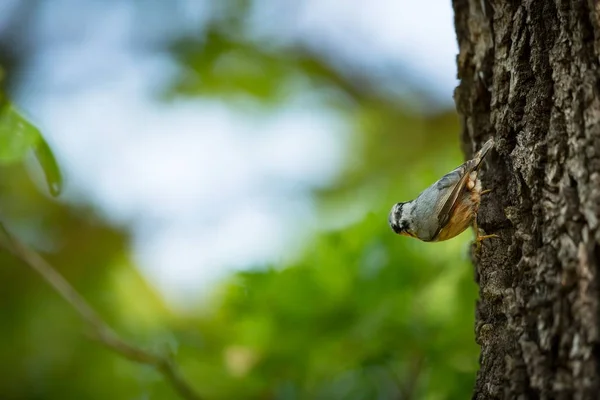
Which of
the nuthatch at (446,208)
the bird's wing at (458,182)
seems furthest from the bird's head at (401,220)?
the bird's wing at (458,182)

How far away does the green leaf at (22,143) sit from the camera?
2137 millimetres

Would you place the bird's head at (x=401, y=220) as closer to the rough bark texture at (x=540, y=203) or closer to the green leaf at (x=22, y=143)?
the rough bark texture at (x=540, y=203)

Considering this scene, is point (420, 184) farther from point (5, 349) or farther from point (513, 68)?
point (5, 349)

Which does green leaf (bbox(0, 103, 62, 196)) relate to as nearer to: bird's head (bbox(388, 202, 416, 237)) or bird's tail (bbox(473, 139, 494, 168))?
bird's head (bbox(388, 202, 416, 237))

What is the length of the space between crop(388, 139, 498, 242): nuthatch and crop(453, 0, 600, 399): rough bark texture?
5 cm

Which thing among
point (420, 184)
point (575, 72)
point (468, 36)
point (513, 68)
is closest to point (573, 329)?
point (575, 72)

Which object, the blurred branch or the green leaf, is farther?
the blurred branch

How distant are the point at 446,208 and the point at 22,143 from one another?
4.34ft

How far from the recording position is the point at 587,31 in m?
1.62

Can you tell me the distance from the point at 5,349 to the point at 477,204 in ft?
13.5

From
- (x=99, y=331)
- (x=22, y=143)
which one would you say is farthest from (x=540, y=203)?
(x=99, y=331)

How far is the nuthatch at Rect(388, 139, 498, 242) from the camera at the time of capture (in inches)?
80.4

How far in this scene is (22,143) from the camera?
2.14 m

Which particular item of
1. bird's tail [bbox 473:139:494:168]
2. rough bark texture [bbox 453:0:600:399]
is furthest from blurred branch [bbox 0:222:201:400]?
bird's tail [bbox 473:139:494:168]
